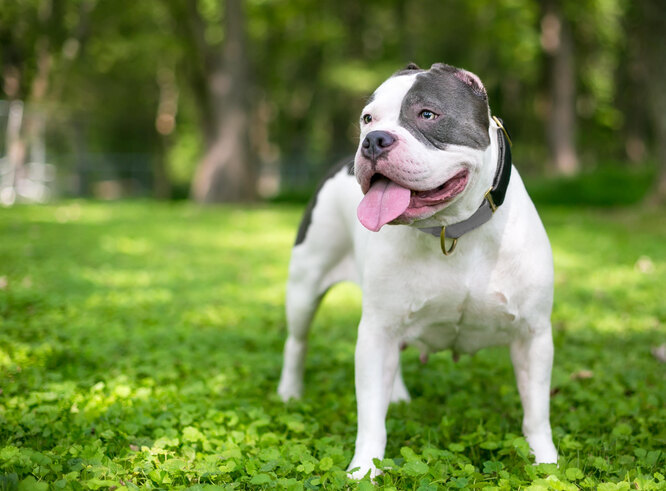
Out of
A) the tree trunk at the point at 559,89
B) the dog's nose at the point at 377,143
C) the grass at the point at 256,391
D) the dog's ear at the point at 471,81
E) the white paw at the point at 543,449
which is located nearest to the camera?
the dog's nose at the point at 377,143

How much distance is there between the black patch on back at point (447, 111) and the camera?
2.67 meters

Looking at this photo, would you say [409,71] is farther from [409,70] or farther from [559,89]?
[559,89]

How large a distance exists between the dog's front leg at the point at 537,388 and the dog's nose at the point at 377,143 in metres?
1.15

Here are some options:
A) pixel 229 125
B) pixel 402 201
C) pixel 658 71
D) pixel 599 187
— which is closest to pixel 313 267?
pixel 402 201

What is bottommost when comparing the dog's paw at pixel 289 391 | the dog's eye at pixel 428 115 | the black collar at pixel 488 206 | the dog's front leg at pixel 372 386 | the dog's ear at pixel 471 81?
the dog's paw at pixel 289 391

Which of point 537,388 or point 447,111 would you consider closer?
point 447,111

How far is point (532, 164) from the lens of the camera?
30.6 m

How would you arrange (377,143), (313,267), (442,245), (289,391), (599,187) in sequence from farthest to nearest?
1. (599,187)
2. (289,391)
3. (313,267)
4. (442,245)
5. (377,143)

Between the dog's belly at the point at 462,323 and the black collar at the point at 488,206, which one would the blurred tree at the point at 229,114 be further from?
the black collar at the point at 488,206

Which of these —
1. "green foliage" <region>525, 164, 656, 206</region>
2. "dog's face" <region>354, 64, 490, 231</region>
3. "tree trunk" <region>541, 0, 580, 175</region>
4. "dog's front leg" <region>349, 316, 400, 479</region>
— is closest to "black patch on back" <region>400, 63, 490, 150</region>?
"dog's face" <region>354, 64, 490, 231</region>

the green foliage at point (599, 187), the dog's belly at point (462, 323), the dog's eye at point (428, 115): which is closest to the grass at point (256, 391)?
the dog's belly at point (462, 323)

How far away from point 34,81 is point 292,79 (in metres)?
12.1

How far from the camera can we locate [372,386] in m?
3.09

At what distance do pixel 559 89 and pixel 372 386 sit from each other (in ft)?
69.0
